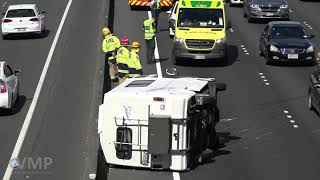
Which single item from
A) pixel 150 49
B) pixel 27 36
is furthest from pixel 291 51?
pixel 27 36

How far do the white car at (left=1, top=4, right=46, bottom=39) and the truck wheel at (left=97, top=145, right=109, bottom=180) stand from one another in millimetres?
21068

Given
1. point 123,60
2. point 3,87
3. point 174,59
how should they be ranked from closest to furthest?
point 3,87 → point 123,60 → point 174,59

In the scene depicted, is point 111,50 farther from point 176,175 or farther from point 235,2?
point 235,2

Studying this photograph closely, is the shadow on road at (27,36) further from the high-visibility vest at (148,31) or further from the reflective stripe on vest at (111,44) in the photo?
the reflective stripe on vest at (111,44)

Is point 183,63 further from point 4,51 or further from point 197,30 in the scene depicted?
point 4,51

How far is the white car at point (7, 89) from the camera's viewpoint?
24719mm

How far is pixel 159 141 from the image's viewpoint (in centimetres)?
1862

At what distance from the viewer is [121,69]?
25141 mm

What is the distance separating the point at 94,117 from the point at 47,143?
1.77 metres

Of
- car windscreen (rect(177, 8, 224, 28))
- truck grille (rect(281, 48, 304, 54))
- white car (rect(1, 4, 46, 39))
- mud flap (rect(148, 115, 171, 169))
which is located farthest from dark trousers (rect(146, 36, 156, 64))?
mud flap (rect(148, 115, 171, 169))

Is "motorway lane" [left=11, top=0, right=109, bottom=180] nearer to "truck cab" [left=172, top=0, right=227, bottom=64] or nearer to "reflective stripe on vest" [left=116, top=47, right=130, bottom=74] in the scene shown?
"reflective stripe on vest" [left=116, top=47, right=130, bottom=74]

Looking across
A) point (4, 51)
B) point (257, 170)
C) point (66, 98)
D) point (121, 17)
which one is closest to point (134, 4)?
point (121, 17)

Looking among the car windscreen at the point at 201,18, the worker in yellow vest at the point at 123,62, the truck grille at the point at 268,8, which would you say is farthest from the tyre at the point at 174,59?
the truck grille at the point at 268,8

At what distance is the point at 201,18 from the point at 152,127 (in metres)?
15.2
